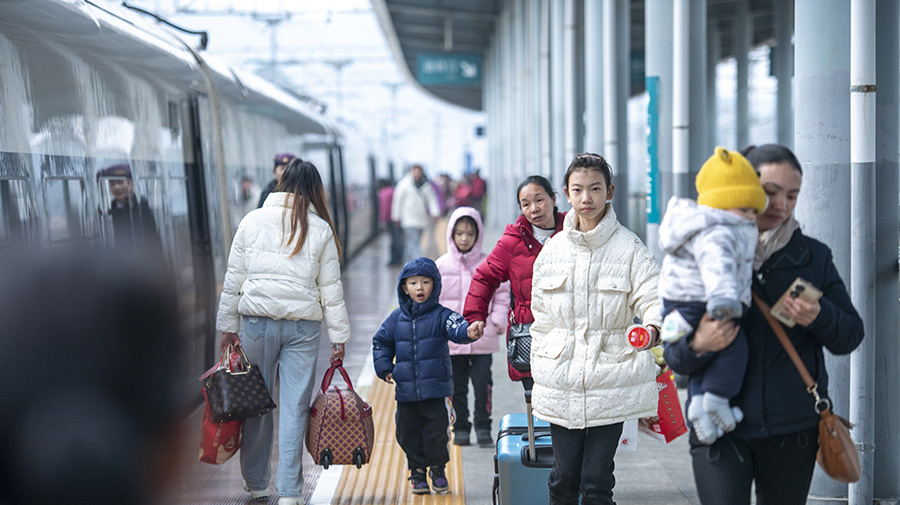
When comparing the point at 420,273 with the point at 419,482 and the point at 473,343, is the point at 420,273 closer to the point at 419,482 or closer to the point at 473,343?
the point at 419,482

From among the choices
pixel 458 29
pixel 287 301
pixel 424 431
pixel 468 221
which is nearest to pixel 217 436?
pixel 287 301

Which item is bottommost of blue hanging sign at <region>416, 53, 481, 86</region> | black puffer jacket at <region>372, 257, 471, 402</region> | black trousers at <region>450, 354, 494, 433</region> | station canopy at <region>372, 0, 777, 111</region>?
black trousers at <region>450, 354, 494, 433</region>

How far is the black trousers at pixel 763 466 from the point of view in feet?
9.78

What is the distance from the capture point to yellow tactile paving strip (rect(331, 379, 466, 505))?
5230 millimetres

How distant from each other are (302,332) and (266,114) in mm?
6683

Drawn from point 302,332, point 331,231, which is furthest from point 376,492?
point 331,231

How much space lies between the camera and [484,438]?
20.9 feet

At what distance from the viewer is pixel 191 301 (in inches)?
288

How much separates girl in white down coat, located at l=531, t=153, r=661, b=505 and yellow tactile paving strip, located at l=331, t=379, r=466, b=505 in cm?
138

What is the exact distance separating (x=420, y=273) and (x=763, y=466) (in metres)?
2.45

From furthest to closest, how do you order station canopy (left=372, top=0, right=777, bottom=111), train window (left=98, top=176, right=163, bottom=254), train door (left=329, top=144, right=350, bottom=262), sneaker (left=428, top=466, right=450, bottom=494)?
station canopy (left=372, top=0, right=777, bottom=111), train door (left=329, top=144, right=350, bottom=262), train window (left=98, top=176, right=163, bottom=254), sneaker (left=428, top=466, right=450, bottom=494)

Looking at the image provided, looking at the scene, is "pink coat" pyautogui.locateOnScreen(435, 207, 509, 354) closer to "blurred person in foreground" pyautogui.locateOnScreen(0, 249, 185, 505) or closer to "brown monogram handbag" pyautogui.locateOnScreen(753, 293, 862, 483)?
"blurred person in foreground" pyautogui.locateOnScreen(0, 249, 185, 505)

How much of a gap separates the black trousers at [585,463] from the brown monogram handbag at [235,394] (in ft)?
5.42

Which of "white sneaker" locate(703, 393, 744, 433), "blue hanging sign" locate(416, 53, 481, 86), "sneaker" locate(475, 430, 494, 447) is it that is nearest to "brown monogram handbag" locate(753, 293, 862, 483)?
"white sneaker" locate(703, 393, 744, 433)
